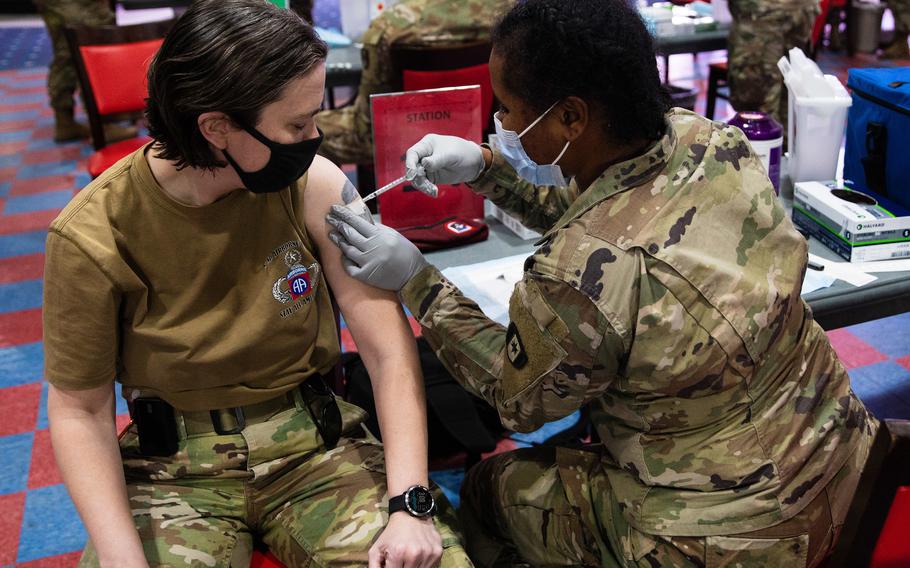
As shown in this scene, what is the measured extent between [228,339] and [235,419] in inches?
6.3

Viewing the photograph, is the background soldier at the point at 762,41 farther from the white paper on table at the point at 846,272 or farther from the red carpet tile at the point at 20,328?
the red carpet tile at the point at 20,328

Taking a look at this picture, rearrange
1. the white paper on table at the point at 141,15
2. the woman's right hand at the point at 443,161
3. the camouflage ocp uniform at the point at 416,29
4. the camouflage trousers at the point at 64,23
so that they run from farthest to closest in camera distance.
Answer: the white paper on table at the point at 141,15, the camouflage trousers at the point at 64,23, the camouflage ocp uniform at the point at 416,29, the woman's right hand at the point at 443,161

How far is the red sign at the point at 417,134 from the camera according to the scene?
2018 millimetres

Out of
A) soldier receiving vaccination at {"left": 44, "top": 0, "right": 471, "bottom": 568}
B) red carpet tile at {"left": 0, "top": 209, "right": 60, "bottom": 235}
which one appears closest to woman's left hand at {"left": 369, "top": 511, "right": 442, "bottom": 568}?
soldier receiving vaccination at {"left": 44, "top": 0, "right": 471, "bottom": 568}

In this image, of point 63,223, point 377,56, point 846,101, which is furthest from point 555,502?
point 377,56

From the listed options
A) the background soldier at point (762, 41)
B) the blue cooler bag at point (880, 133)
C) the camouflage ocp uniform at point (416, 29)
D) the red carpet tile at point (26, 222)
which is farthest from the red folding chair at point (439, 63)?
the red carpet tile at point (26, 222)

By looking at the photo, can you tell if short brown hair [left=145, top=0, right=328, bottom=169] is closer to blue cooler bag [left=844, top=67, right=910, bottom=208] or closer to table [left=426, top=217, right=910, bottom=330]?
table [left=426, top=217, right=910, bottom=330]

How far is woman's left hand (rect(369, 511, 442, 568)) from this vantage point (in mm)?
1318

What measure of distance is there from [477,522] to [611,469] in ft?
1.24

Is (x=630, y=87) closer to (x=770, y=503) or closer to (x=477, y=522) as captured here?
(x=770, y=503)

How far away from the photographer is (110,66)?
338cm

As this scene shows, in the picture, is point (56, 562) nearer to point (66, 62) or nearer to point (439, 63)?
point (439, 63)

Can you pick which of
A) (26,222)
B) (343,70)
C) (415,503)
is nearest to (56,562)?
(415,503)

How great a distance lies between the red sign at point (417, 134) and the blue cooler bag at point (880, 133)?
3.24ft
